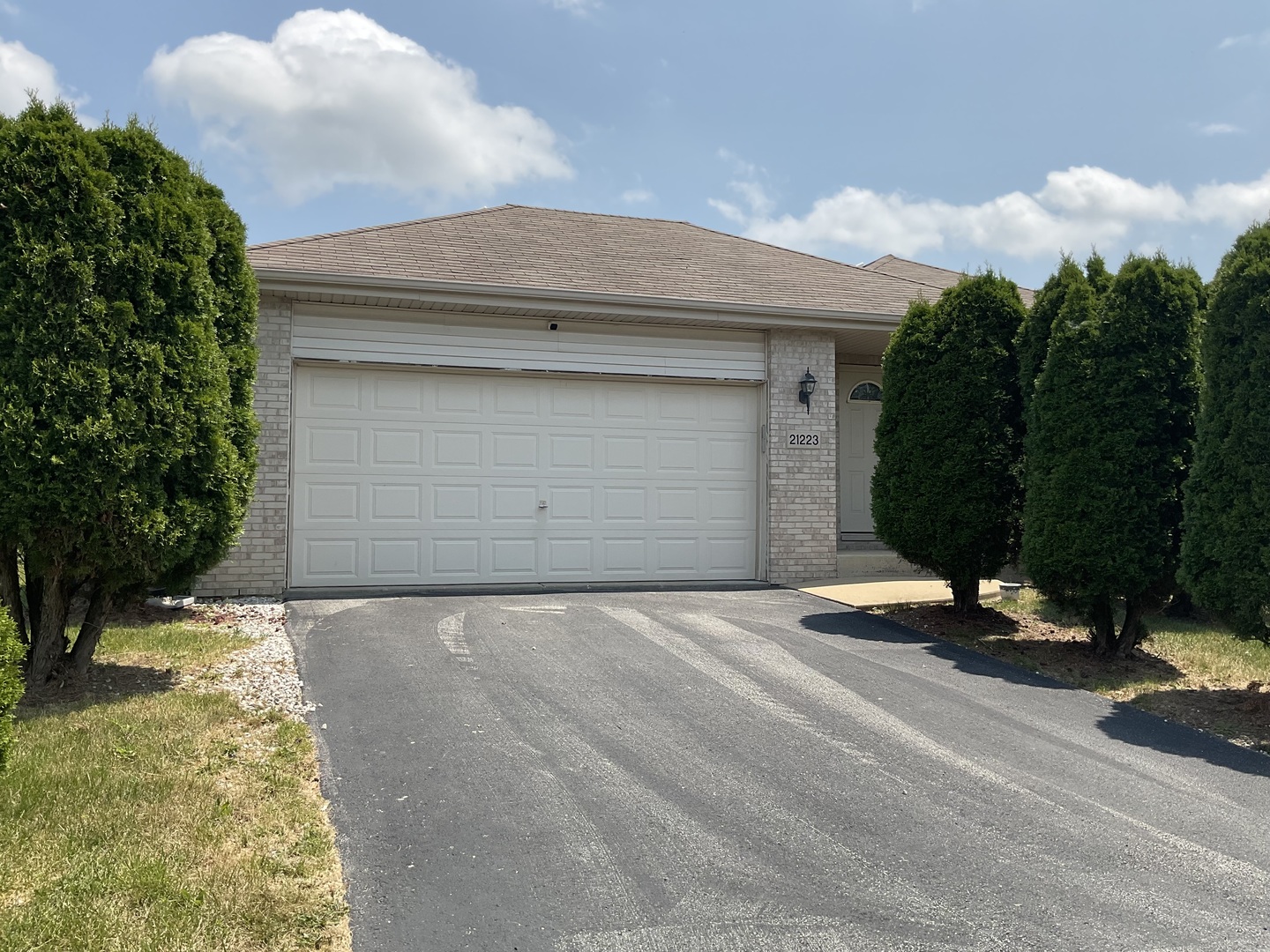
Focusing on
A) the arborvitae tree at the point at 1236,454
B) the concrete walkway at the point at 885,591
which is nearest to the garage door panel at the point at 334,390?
the concrete walkway at the point at 885,591

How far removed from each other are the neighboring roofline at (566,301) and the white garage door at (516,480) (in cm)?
86

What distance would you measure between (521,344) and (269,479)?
3.10m

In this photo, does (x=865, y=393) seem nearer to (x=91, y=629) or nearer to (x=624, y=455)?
(x=624, y=455)

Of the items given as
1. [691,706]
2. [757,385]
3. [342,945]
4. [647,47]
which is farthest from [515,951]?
[647,47]

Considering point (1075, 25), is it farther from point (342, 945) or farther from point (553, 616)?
point (342, 945)

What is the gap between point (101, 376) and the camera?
541 centimetres

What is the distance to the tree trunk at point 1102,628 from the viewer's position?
7.74 meters

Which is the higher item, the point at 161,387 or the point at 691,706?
the point at 161,387

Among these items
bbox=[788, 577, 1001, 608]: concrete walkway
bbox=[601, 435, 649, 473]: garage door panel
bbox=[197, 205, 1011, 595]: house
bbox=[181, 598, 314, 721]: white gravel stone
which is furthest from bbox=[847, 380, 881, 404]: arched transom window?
bbox=[181, 598, 314, 721]: white gravel stone

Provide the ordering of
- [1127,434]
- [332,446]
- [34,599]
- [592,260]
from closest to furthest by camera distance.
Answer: [34,599]
[1127,434]
[332,446]
[592,260]

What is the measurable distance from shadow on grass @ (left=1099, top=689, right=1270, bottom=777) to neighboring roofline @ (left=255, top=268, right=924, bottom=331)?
232 inches

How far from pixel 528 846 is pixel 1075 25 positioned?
995 centimetres

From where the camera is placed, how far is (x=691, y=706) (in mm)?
5816

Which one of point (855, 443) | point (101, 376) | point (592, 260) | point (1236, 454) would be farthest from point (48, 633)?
point (855, 443)
